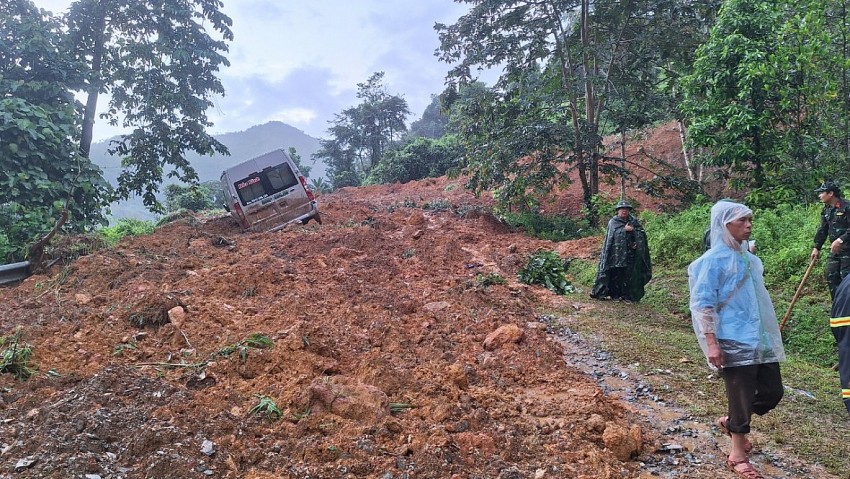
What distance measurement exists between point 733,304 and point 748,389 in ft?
1.51

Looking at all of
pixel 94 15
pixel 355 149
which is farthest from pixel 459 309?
pixel 355 149

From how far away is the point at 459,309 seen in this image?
587 centimetres

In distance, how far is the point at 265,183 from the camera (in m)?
11.3

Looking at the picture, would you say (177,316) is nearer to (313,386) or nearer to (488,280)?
(313,386)

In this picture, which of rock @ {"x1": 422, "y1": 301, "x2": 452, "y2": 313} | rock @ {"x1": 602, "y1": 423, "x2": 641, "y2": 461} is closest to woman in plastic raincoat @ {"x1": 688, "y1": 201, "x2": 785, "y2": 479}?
rock @ {"x1": 602, "y1": 423, "x2": 641, "y2": 461}

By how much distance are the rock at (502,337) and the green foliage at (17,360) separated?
3.51 m

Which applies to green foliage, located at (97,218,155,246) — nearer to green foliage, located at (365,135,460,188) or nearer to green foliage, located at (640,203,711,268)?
green foliage, located at (640,203,711,268)

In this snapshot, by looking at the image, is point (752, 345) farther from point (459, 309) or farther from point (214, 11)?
point (214, 11)

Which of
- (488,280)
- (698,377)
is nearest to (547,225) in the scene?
(488,280)

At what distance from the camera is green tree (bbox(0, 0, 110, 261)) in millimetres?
8469

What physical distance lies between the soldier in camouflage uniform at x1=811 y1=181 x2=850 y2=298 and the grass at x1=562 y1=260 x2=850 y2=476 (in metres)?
0.75

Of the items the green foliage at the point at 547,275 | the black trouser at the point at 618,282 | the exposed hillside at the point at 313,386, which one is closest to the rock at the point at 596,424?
the exposed hillside at the point at 313,386

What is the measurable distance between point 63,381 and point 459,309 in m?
3.79

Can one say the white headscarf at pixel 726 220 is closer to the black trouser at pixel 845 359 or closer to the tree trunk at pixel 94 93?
the black trouser at pixel 845 359
